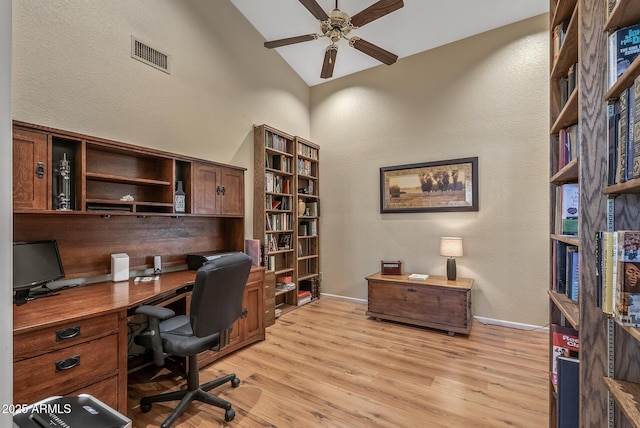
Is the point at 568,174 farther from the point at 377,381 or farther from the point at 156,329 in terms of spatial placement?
the point at 156,329

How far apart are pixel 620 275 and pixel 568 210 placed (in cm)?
74

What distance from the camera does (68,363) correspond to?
4.94ft

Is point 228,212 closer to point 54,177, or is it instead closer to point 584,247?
point 54,177

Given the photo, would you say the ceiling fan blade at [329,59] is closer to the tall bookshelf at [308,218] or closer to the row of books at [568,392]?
the tall bookshelf at [308,218]

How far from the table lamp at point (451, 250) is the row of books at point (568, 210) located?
6.46ft

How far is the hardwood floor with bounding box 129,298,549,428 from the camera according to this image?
6.31 feet

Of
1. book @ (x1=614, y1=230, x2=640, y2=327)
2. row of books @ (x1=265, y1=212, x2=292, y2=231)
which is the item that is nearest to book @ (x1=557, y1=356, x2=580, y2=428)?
book @ (x1=614, y1=230, x2=640, y2=327)

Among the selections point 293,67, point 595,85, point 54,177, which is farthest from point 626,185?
point 293,67

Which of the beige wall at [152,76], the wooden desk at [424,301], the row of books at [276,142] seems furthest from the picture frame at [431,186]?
the beige wall at [152,76]

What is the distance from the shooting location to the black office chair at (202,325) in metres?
1.80

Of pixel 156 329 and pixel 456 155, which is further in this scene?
pixel 456 155

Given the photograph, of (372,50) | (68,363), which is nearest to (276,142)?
(372,50)

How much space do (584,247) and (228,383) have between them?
245 centimetres

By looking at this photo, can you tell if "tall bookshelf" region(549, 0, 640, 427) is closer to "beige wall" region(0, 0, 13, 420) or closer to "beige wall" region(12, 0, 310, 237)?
"beige wall" region(0, 0, 13, 420)
